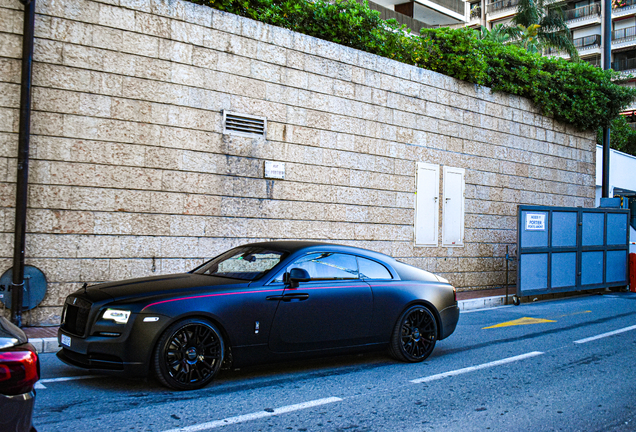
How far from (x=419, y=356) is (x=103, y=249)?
5.22 metres

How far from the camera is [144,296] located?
5359mm

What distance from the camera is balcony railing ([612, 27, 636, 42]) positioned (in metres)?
49.7

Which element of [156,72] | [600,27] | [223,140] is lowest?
[223,140]

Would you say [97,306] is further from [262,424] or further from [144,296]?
[262,424]

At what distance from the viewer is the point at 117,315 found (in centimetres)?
523

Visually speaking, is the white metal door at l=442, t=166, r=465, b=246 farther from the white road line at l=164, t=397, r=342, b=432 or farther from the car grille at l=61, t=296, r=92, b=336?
the car grille at l=61, t=296, r=92, b=336

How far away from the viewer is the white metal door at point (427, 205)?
13.6m

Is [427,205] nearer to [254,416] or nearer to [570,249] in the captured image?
[570,249]

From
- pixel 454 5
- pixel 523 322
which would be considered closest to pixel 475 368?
pixel 523 322

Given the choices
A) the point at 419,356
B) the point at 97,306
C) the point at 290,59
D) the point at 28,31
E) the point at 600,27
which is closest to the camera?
the point at 97,306

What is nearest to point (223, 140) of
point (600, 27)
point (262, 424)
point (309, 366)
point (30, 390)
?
point (309, 366)

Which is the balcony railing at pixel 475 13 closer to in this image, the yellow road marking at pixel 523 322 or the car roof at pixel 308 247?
the yellow road marking at pixel 523 322

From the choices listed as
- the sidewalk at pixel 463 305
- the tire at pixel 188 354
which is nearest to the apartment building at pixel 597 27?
the sidewalk at pixel 463 305

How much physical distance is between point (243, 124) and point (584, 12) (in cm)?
5148
